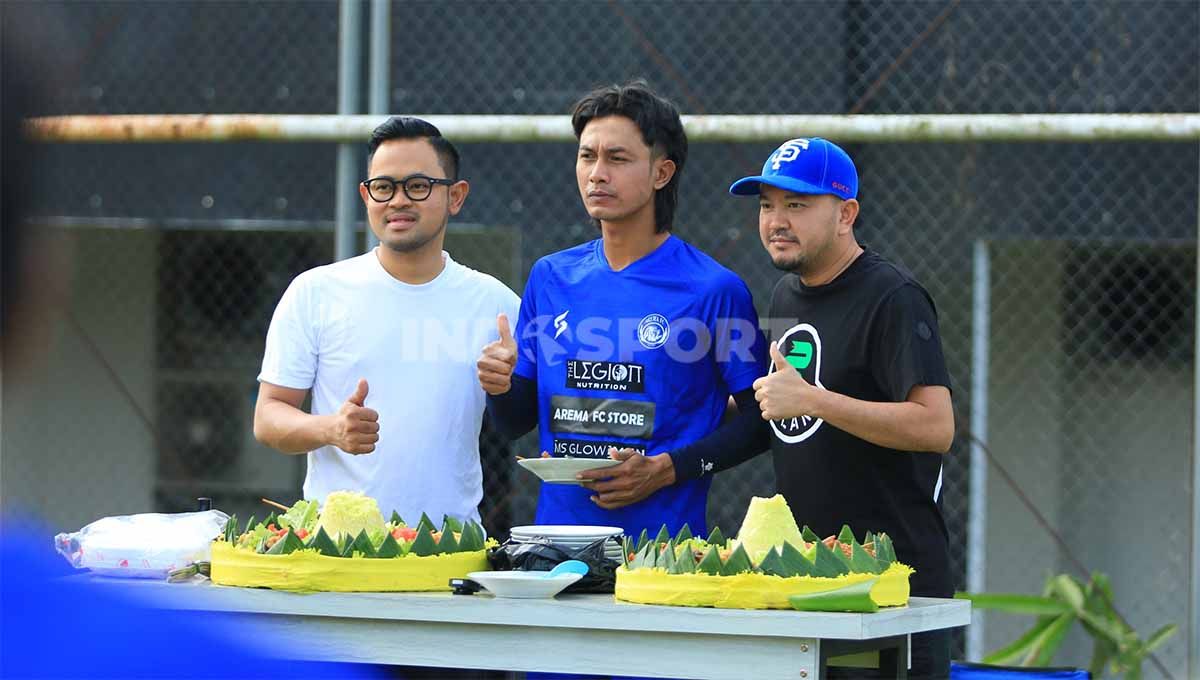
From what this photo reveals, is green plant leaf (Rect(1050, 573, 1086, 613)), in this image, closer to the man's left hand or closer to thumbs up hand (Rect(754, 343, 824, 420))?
the man's left hand

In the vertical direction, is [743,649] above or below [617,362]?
below

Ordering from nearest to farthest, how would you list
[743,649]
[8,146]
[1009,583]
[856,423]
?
1. [8,146]
2. [743,649]
3. [856,423]
4. [1009,583]

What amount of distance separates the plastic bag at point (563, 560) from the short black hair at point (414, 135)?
1.19 m

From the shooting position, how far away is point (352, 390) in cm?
369

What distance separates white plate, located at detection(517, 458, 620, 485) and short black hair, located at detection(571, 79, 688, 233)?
0.71 meters

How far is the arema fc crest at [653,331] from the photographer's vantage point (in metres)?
3.55

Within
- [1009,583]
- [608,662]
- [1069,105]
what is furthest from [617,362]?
[1009,583]

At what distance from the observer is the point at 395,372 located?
12.0 feet

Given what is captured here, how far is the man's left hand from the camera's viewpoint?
11.1 feet

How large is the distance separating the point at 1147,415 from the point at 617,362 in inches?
182

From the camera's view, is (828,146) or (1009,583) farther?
(1009,583)

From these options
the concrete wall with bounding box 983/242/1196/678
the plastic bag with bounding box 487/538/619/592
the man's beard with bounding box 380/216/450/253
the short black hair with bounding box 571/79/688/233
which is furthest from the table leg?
the concrete wall with bounding box 983/242/1196/678

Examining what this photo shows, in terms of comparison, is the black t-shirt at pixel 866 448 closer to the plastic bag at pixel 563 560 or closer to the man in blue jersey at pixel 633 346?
the man in blue jersey at pixel 633 346

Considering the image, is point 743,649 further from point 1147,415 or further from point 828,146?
point 1147,415
